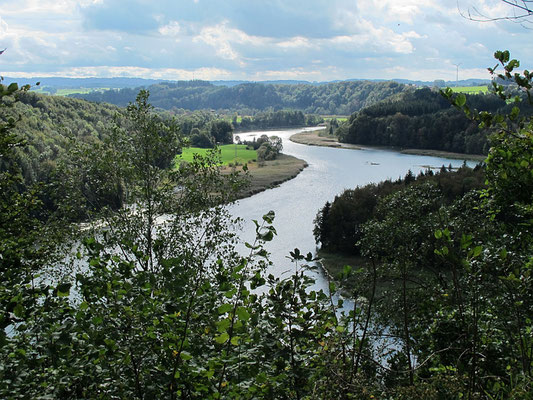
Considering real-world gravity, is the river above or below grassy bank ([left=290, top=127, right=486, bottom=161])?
below

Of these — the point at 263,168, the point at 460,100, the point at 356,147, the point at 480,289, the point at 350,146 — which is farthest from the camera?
the point at 350,146

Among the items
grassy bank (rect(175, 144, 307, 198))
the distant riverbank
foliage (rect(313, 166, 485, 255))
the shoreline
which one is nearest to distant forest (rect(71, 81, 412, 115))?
the distant riverbank

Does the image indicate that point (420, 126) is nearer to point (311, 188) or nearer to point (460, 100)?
point (311, 188)

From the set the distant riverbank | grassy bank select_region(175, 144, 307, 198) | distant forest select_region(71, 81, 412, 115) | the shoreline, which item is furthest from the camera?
distant forest select_region(71, 81, 412, 115)

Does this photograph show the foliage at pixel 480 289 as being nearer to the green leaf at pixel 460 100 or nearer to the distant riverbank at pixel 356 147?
the green leaf at pixel 460 100

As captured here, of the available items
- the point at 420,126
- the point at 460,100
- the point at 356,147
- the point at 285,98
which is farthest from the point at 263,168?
the point at 285,98

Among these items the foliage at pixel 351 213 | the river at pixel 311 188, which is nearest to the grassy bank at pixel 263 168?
the river at pixel 311 188

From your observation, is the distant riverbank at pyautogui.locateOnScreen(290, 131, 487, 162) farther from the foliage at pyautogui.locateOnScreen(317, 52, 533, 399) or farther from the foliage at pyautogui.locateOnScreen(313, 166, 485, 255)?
the foliage at pyautogui.locateOnScreen(317, 52, 533, 399)
